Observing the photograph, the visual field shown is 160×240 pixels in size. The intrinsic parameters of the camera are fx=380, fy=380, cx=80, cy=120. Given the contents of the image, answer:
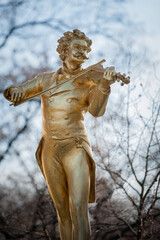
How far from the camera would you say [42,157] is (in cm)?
246

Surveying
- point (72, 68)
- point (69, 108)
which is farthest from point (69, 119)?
point (72, 68)

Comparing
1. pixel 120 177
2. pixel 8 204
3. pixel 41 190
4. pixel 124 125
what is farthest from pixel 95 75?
pixel 8 204

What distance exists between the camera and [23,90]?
248cm

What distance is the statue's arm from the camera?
95.7 inches

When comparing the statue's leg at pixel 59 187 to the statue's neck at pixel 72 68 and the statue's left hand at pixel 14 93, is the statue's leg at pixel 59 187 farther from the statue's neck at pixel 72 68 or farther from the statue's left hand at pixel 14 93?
the statue's neck at pixel 72 68

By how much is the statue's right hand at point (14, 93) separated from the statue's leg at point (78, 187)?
0.48m

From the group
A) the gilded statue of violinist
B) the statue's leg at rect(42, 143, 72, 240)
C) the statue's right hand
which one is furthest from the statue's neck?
the statue's leg at rect(42, 143, 72, 240)

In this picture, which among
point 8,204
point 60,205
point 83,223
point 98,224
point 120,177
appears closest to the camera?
point 83,223

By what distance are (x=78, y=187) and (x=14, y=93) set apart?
731 millimetres

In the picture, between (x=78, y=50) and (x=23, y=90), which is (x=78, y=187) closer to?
(x=23, y=90)

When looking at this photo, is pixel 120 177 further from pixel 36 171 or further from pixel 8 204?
pixel 8 204

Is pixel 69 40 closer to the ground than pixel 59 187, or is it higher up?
higher up

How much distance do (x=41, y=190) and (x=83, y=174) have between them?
3193mm

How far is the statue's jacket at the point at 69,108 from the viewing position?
236cm
